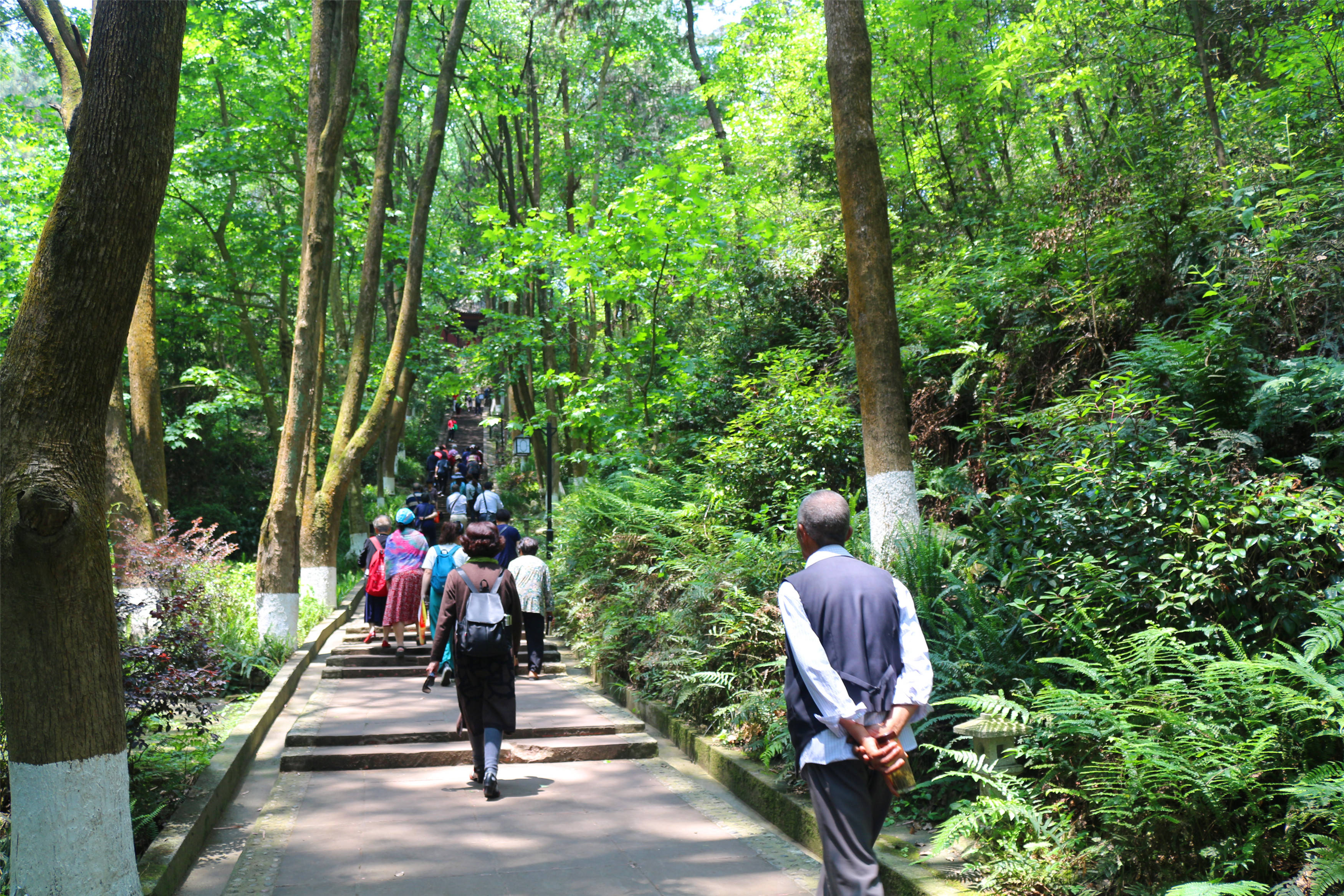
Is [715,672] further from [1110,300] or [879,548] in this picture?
[1110,300]

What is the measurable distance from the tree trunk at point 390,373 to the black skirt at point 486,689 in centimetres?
896

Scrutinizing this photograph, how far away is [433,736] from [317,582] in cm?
763

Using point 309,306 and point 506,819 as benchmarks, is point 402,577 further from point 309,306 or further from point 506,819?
point 506,819

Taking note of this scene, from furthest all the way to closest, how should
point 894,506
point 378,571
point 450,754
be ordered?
point 378,571
point 450,754
point 894,506

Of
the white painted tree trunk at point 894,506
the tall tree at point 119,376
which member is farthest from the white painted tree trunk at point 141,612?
the white painted tree trunk at point 894,506

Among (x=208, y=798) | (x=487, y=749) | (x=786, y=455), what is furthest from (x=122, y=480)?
(x=786, y=455)

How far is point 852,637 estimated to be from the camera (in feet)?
12.8

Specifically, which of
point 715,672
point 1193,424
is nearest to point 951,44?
point 1193,424

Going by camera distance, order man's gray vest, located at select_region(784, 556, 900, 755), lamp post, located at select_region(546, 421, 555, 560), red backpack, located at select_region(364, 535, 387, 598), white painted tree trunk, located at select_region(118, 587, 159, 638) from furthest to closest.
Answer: lamp post, located at select_region(546, 421, 555, 560), red backpack, located at select_region(364, 535, 387, 598), white painted tree trunk, located at select_region(118, 587, 159, 638), man's gray vest, located at select_region(784, 556, 900, 755)

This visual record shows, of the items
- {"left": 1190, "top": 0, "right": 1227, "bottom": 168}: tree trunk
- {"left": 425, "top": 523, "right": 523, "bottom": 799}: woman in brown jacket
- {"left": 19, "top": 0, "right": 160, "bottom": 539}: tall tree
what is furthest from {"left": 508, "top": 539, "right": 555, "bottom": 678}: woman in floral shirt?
{"left": 1190, "top": 0, "right": 1227, "bottom": 168}: tree trunk

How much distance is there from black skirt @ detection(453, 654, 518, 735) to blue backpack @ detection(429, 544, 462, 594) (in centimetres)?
351

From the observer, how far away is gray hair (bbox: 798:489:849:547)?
4.12 metres

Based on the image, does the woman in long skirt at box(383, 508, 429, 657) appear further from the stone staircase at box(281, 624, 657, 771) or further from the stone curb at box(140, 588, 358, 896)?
the stone curb at box(140, 588, 358, 896)

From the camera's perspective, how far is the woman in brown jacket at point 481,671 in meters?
7.33
